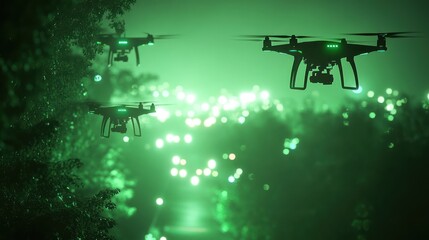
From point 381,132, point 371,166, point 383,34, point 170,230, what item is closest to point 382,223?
point 371,166

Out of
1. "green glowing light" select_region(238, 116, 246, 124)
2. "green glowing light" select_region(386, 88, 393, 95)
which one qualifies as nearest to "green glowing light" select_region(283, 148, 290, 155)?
"green glowing light" select_region(238, 116, 246, 124)

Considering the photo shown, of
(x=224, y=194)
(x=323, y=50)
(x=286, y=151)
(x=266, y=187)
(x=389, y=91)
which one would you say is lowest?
(x=323, y=50)

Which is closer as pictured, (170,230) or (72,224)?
(72,224)

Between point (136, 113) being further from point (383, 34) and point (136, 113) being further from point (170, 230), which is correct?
point (170, 230)

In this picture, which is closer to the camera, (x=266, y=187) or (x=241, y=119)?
(x=266, y=187)

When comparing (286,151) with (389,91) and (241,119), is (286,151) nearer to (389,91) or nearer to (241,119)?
(389,91)

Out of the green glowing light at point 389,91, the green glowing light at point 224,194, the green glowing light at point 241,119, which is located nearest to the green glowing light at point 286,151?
the green glowing light at point 224,194

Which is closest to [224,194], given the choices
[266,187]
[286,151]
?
[266,187]

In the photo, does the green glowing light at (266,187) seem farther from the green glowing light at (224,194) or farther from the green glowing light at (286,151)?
the green glowing light at (286,151)

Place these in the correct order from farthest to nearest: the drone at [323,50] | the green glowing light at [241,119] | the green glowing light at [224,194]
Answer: the green glowing light at [241,119], the green glowing light at [224,194], the drone at [323,50]

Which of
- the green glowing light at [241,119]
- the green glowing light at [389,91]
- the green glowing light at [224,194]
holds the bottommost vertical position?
the green glowing light at [224,194]

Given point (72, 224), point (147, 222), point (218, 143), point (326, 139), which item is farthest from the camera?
point (218, 143)
